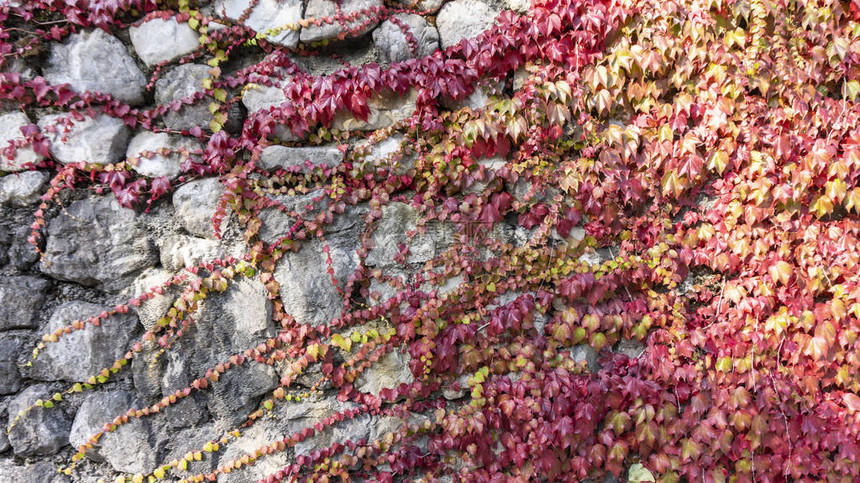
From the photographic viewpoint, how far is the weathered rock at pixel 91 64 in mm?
2635

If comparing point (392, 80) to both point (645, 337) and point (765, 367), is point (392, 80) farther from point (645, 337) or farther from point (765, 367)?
point (765, 367)

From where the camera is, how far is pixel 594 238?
2998 mm

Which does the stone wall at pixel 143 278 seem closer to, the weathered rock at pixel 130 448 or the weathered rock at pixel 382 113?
the weathered rock at pixel 130 448

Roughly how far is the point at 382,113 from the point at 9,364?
98.1 inches

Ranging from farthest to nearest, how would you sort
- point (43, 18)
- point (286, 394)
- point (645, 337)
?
point (645, 337) → point (286, 394) → point (43, 18)

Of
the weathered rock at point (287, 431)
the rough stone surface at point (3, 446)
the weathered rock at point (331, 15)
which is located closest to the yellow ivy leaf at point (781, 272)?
the weathered rock at point (287, 431)

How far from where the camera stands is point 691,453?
277cm

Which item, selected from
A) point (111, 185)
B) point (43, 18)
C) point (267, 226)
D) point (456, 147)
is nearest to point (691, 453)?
point (456, 147)

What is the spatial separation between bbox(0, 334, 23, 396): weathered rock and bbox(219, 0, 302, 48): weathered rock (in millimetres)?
2191

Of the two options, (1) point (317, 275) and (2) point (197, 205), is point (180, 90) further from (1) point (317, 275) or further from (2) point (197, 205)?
(1) point (317, 275)

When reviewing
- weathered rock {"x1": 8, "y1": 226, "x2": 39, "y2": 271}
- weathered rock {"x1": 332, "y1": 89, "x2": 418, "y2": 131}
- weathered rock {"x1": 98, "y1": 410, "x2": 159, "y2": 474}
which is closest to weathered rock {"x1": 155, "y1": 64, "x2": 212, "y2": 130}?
weathered rock {"x1": 332, "y1": 89, "x2": 418, "y2": 131}

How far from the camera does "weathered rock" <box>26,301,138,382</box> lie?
103 inches

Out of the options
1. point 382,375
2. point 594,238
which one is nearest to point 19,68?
point 382,375

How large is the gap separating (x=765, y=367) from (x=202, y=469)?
3.34m
